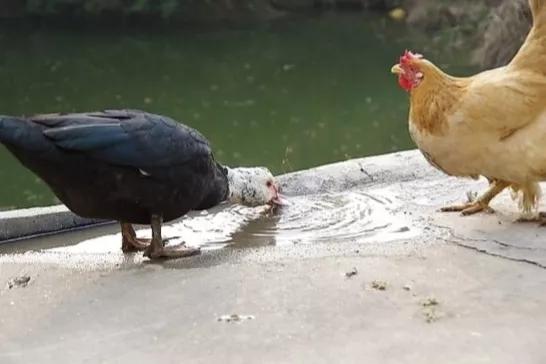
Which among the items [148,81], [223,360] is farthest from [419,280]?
[148,81]

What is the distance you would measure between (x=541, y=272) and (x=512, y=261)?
0.20 metres

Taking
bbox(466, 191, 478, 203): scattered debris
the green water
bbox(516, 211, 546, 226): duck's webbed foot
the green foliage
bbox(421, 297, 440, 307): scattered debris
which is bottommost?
the green water

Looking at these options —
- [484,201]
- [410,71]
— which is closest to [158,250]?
[410,71]

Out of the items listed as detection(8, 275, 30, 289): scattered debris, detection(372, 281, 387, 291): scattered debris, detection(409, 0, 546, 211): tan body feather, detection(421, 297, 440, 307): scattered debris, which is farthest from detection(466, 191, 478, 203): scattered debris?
detection(8, 275, 30, 289): scattered debris

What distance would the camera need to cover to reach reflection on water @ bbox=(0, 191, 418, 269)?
17.6ft

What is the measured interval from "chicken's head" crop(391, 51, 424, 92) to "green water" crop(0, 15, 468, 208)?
4243 millimetres

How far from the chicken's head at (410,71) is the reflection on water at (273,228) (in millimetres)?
729

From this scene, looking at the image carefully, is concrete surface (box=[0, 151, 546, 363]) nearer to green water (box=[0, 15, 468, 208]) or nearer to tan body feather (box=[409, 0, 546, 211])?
tan body feather (box=[409, 0, 546, 211])

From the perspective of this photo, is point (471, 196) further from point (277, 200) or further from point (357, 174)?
point (277, 200)

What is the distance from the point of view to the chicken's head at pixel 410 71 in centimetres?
574

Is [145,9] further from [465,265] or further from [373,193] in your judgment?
[465,265]

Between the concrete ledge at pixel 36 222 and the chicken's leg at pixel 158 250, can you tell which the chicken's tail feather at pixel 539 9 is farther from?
the concrete ledge at pixel 36 222

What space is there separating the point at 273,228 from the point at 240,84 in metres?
12.0

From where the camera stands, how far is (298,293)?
14.1 feet
